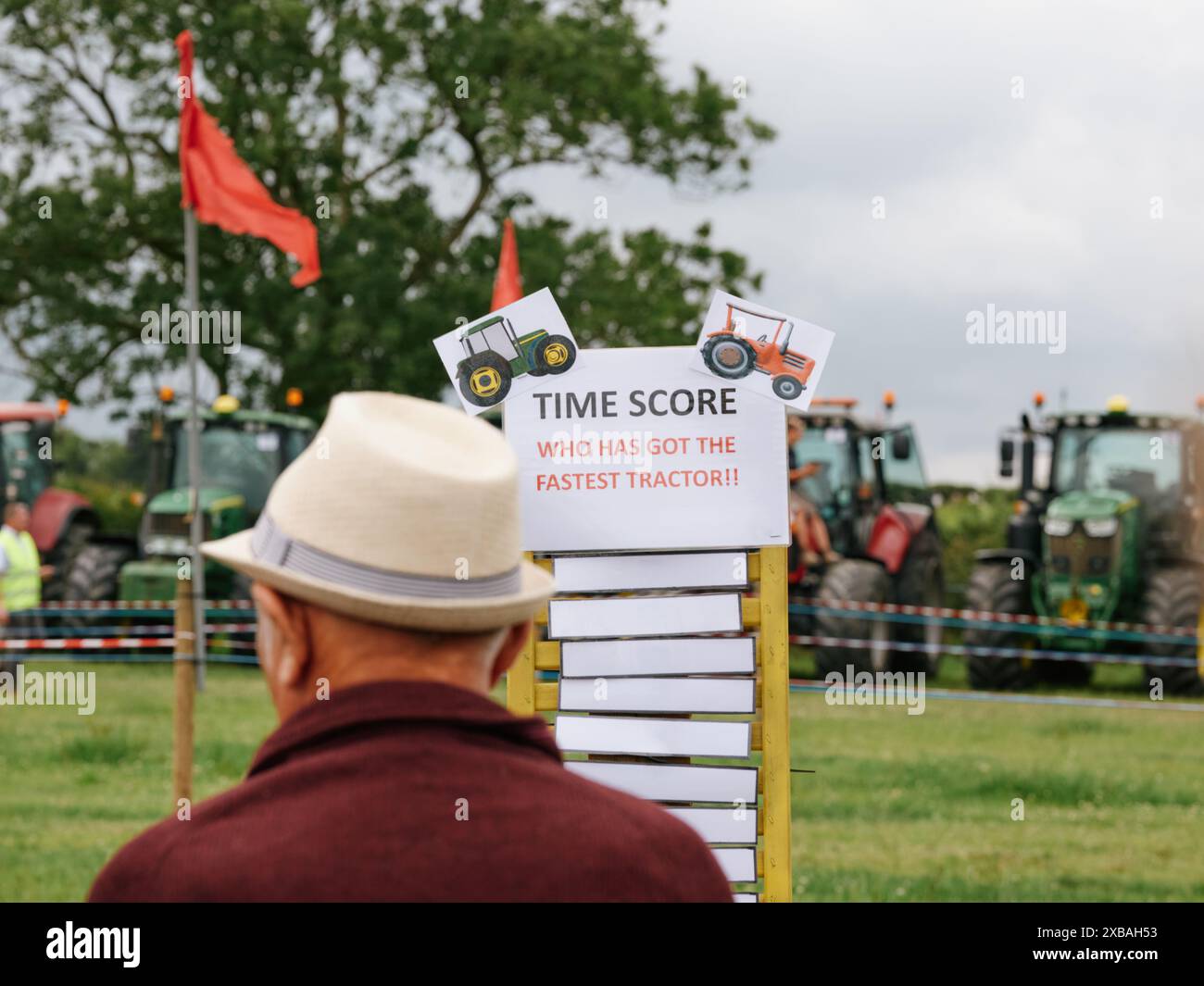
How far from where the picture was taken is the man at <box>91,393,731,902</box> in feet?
5.95

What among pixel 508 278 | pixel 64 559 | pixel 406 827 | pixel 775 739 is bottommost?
pixel 64 559

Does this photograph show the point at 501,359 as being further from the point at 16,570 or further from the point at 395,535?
the point at 16,570

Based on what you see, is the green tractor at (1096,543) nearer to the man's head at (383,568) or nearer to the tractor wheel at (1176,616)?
the tractor wheel at (1176,616)

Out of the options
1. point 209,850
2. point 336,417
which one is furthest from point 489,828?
point 336,417

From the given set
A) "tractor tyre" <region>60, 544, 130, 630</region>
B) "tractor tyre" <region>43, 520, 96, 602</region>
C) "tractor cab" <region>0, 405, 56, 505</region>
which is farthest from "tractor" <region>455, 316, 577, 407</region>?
"tractor tyre" <region>43, 520, 96, 602</region>

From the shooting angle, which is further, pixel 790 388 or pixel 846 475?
pixel 846 475

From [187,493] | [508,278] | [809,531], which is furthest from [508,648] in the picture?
[187,493]

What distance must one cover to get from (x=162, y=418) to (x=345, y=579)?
19.0m

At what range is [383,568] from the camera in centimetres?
197

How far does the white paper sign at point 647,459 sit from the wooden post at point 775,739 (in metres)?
0.17

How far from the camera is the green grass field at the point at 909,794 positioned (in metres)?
7.40

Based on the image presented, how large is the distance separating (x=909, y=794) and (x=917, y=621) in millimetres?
8291
